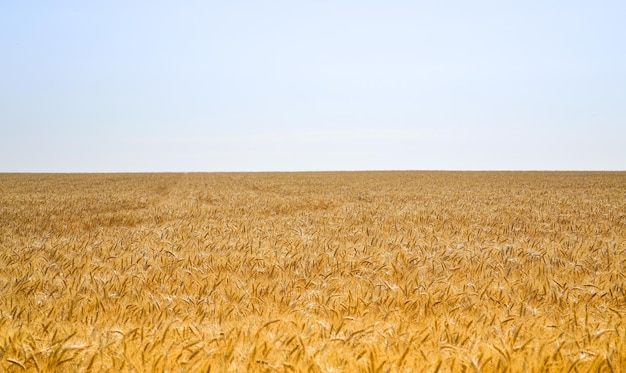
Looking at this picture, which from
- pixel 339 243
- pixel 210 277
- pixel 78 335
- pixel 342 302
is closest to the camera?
pixel 78 335

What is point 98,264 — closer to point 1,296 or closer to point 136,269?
point 136,269

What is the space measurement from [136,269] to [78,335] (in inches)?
79.3

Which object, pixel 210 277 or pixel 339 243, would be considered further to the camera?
pixel 339 243

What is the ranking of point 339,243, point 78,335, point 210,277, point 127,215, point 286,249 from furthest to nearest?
1. point 127,215
2. point 339,243
3. point 286,249
4. point 210,277
5. point 78,335

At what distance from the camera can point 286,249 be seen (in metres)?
6.12

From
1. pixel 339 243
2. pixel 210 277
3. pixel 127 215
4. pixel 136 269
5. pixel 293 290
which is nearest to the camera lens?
pixel 293 290

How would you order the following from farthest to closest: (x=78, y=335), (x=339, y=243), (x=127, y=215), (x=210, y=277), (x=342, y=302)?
(x=127, y=215)
(x=339, y=243)
(x=210, y=277)
(x=342, y=302)
(x=78, y=335)

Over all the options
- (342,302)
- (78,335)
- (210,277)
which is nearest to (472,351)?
(342,302)

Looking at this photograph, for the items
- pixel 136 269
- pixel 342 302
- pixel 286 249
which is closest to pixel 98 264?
pixel 136 269

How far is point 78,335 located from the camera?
2.87 m

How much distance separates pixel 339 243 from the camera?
661 cm

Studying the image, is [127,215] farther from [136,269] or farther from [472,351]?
[472,351]

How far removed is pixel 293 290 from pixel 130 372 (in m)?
2.03

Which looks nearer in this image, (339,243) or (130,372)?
(130,372)
